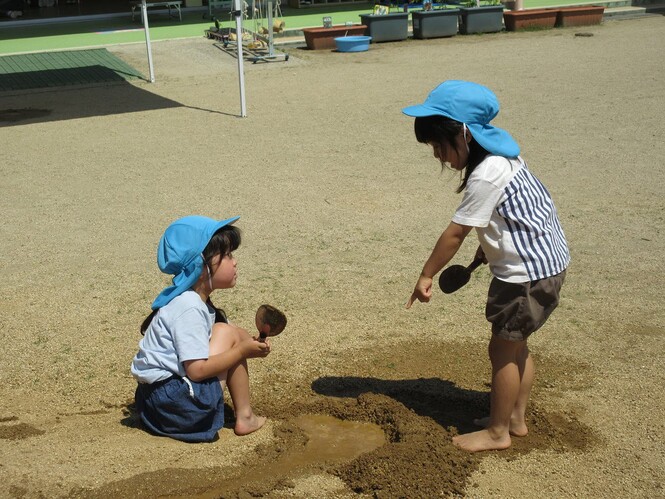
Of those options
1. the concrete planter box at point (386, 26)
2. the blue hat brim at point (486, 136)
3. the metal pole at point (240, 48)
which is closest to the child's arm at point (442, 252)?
the blue hat brim at point (486, 136)

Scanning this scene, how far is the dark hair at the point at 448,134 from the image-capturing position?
2934mm

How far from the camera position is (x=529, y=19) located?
15766 mm

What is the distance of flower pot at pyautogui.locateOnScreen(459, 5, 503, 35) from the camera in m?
15.4

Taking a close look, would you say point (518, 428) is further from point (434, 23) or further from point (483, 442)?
point (434, 23)

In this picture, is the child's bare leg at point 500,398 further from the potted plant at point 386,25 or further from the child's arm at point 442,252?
the potted plant at point 386,25

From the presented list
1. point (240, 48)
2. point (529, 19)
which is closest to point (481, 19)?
point (529, 19)

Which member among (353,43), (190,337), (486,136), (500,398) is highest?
(486,136)

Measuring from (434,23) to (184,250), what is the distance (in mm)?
12998

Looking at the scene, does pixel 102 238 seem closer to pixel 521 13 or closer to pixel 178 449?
pixel 178 449

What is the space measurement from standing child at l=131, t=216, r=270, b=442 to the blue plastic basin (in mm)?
11285

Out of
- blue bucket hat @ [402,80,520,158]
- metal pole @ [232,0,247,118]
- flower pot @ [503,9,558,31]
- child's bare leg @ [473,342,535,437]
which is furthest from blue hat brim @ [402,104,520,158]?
flower pot @ [503,9,558,31]

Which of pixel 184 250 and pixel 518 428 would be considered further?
pixel 518 428

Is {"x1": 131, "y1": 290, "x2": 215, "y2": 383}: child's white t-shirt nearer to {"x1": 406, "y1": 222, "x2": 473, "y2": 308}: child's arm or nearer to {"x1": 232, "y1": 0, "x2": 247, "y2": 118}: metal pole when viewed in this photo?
{"x1": 406, "y1": 222, "x2": 473, "y2": 308}: child's arm

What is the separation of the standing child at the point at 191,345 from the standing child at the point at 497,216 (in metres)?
0.74
